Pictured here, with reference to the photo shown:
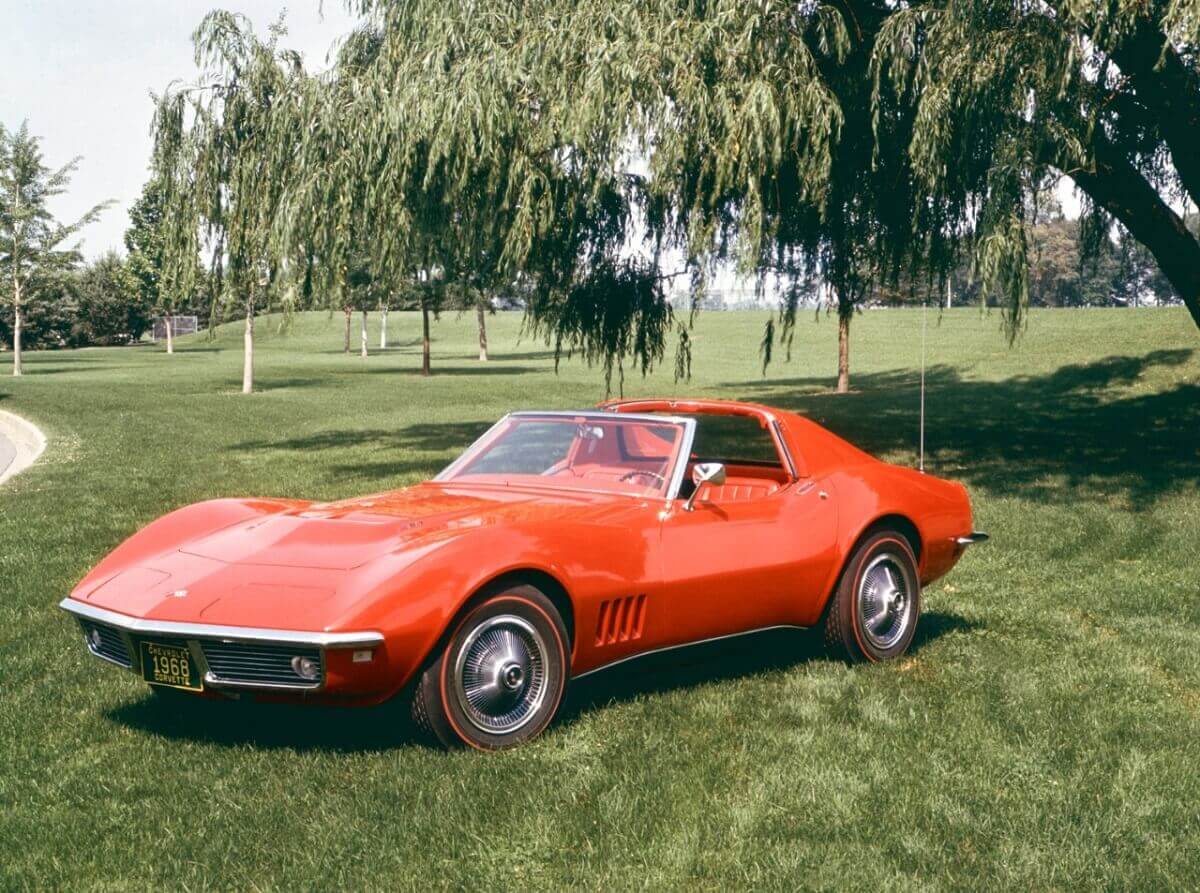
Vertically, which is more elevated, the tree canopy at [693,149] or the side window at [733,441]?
the tree canopy at [693,149]

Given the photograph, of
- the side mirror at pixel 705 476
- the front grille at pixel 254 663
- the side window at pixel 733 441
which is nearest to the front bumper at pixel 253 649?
the front grille at pixel 254 663

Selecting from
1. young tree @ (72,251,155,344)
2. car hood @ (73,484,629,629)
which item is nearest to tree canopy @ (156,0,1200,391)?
car hood @ (73,484,629,629)

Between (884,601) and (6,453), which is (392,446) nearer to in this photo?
(6,453)

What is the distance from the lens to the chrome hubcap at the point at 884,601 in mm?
6586

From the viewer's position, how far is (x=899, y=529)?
6.85 m

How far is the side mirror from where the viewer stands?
18.9 feet

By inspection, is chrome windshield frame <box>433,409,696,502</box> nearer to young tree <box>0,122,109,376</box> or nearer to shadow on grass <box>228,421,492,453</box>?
shadow on grass <box>228,421,492,453</box>

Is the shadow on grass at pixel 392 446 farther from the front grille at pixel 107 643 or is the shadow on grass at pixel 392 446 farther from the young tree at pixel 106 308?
the young tree at pixel 106 308

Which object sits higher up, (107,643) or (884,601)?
(107,643)

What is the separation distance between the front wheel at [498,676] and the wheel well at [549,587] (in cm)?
5

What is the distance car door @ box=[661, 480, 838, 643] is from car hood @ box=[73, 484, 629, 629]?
1.23ft

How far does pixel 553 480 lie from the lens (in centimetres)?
619

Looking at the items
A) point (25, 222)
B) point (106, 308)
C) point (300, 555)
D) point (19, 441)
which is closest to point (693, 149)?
point (300, 555)

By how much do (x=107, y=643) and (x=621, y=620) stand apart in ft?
6.68
